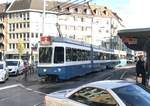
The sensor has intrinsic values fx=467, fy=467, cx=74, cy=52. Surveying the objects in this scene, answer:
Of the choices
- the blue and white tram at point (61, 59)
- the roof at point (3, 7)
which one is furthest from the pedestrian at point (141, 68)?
the roof at point (3, 7)

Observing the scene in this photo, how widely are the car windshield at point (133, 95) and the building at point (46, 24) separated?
9213 centimetres

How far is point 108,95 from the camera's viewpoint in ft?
30.9

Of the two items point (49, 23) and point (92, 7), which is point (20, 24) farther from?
point (92, 7)

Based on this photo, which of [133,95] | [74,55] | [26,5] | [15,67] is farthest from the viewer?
[26,5]

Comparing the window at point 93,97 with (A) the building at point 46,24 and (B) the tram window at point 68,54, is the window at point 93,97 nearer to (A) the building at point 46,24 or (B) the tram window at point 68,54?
(B) the tram window at point 68,54

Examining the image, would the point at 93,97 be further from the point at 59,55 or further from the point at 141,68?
the point at 59,55

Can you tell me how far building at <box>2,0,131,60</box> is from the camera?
112 meters

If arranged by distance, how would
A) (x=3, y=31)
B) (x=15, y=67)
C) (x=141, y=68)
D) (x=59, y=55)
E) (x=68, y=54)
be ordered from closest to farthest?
(x=141, y=68), (x=59, y=55), (x=68, y=54), (x=15, y=67), (x=3, y=31)

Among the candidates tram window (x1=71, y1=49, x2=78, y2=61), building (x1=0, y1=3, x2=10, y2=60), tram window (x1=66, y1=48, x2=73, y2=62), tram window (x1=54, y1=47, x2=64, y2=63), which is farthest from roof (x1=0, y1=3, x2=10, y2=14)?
tram window (x1=54, y1=47, x2=64, y2=63)

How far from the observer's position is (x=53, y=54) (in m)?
30.5

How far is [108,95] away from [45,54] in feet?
70.4

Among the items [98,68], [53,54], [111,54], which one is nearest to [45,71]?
[53,54]

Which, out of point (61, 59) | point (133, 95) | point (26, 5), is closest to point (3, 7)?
point (26, 5)

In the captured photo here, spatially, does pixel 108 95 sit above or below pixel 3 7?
below
